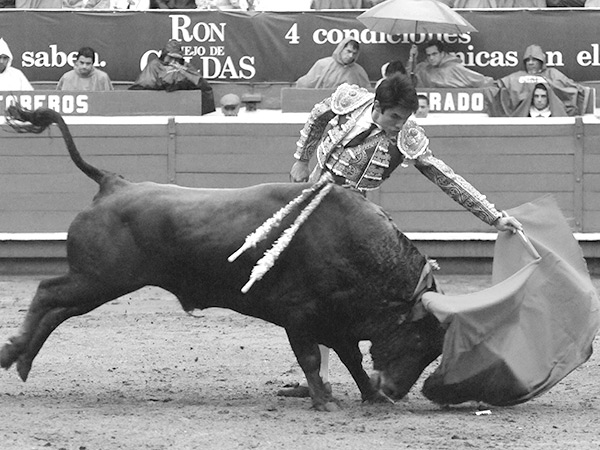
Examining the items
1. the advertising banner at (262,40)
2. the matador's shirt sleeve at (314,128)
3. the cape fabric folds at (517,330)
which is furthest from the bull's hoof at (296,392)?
the advertising banner at (262,40)

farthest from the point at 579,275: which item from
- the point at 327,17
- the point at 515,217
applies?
the point at 327,17

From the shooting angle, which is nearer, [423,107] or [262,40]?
[423,107]

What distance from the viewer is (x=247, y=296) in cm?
523

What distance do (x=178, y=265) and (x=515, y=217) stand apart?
1.34m

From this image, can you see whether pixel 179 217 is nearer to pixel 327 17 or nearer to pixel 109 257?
pixel 109 257

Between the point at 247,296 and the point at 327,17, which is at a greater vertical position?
the point at 327,17

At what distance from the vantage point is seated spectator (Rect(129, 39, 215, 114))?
957cm

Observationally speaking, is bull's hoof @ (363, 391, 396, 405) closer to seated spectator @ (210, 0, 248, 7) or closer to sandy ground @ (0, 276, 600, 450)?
sandy ground @ (0, 276, 600, 450)

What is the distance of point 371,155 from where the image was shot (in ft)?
17.5

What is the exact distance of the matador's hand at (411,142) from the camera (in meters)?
5.24

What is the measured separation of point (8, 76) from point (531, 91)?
11.9ft

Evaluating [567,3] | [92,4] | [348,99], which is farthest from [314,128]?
[92,4]

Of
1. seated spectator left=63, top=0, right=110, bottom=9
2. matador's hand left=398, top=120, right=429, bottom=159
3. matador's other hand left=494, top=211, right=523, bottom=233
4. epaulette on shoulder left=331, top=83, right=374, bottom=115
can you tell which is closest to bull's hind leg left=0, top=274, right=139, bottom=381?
epaulette on shoulder left=331, top=83, right=374, bottom=115

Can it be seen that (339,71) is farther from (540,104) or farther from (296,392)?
(296,392)
